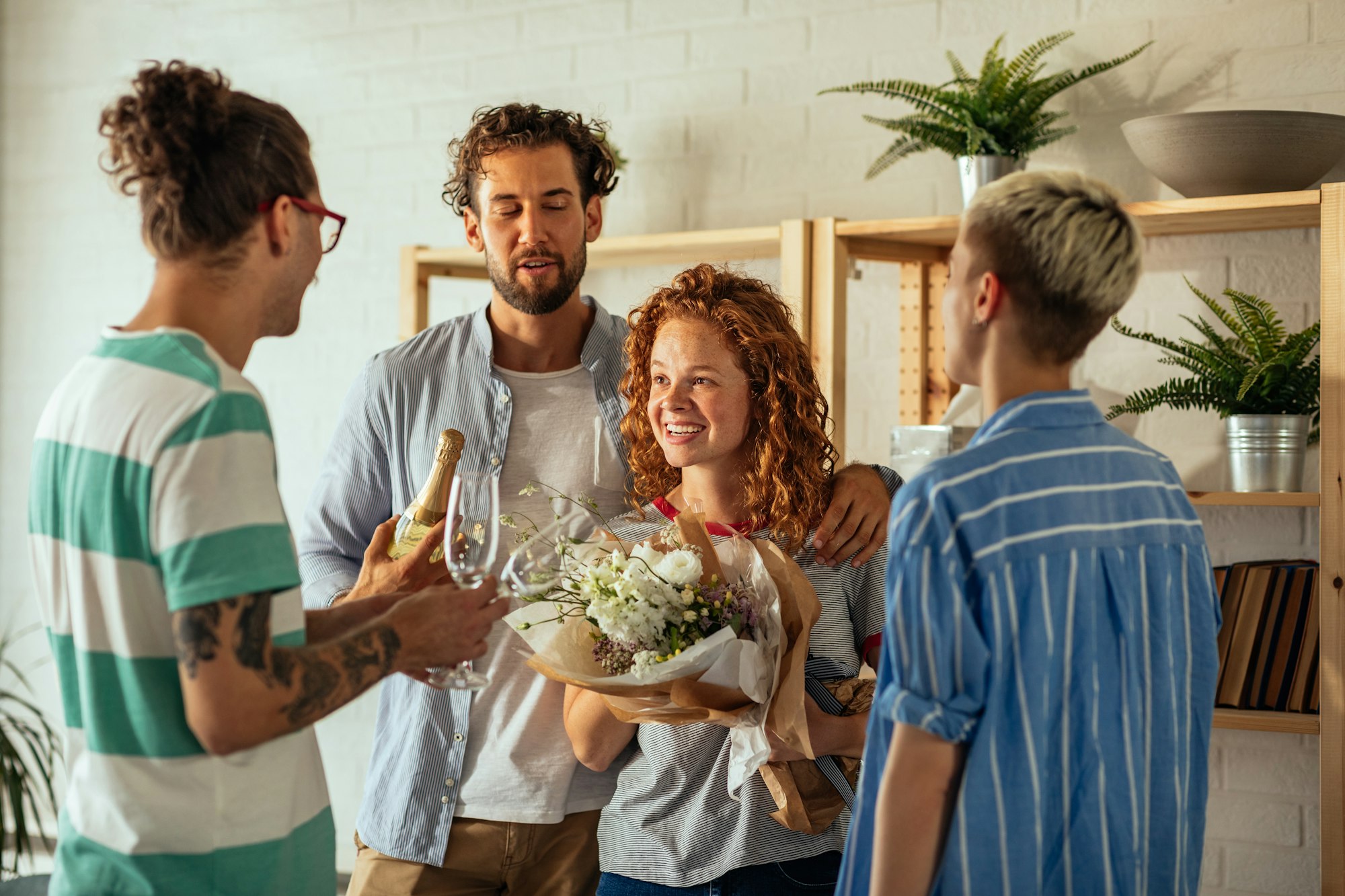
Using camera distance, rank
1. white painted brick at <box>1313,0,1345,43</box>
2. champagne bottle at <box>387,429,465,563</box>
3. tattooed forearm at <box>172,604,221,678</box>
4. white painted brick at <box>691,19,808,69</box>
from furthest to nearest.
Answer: white painted brick at <box>691,19,808,69</box>
white painted brick at <box>1313,0,1345,43</box>
champagne bottle at <box>387,429,465,563</box>
tattooed forearm at <box>172,604,221,678</box>

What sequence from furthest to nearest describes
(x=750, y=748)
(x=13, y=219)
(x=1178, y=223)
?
(x=13, y=219) → (x=1178, y=223) → (x=750, y=748)

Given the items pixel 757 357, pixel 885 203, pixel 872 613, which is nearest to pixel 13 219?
pixel 885 203

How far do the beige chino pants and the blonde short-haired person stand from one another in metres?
0.79

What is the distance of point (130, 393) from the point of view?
1.12 metres

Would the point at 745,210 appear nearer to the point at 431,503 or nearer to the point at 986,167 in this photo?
the point at 986,167

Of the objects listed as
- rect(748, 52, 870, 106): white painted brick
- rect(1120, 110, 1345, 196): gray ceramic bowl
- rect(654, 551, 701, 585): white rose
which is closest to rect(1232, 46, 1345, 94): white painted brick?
rect(1120, 110, 1345, 196): gray ceramic bowl

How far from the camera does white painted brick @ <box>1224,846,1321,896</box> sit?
8.12 feet

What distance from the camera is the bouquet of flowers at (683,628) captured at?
1.47 meters

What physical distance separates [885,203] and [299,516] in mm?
1880

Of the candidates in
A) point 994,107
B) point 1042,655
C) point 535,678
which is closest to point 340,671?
point 1042,655

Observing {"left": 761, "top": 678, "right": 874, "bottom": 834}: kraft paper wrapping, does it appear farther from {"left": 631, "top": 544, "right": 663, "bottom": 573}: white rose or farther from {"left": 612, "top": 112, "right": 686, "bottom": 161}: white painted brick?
{"left": 612, "top": 112, "right": 686, "bottom": 161}: white painted brick

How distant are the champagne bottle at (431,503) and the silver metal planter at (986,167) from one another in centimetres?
122

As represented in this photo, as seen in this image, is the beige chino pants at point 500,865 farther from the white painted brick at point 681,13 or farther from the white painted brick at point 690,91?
the white painted brick at point 681,13

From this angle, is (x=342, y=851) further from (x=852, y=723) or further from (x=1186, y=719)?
(x=1186, y=719)
